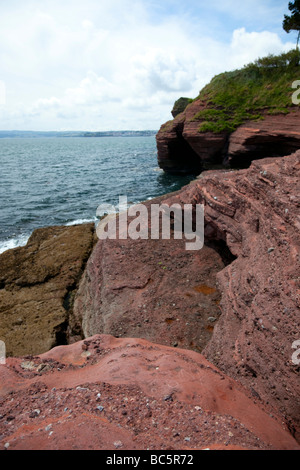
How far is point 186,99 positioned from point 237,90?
1173cm

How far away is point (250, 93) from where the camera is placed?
28.5 metres

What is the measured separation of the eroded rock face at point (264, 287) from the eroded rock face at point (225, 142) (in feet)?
57.3

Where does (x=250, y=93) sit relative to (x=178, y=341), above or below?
above

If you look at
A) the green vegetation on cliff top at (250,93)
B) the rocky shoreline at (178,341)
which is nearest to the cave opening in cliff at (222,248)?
the rocky shoreline at (178,341)

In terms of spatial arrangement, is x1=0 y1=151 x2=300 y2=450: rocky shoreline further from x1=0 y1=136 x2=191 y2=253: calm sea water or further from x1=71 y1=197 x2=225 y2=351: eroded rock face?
x1=0 y1=136 x2=191 y2=253: calm sea water

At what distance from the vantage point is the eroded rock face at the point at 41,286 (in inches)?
400

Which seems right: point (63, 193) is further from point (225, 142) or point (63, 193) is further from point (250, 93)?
point (250, 93)

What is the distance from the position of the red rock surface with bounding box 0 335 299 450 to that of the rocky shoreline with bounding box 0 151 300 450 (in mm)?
19

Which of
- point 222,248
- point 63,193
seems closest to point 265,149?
point 222,248

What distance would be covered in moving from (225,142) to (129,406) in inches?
1106

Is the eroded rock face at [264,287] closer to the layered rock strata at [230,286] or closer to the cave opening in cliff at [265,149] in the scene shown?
the layered rock strata at [230,286]

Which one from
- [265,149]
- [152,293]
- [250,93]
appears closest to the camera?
[152,293]

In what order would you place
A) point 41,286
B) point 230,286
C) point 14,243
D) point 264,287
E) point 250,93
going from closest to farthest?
point 264,287 < point 230,286 < point 41,286 < point 14,243 < point 250,93

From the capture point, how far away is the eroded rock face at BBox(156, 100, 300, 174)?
23375 millimetres
